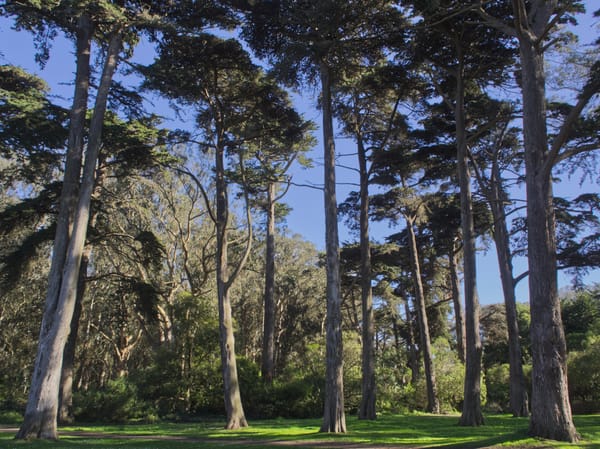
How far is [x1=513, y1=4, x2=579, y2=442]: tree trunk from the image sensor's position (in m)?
7.91

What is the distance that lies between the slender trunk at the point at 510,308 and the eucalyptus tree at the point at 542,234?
269 inches

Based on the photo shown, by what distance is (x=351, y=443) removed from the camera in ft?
31.0

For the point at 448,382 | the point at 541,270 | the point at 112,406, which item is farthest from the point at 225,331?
the point at 448,382

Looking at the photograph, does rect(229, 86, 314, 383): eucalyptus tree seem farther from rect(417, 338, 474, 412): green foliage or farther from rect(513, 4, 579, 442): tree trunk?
rect(417, 338, 474, 412): green foliage

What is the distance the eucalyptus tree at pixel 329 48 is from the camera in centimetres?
1170

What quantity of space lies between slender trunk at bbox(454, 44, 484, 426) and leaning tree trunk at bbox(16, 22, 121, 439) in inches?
412

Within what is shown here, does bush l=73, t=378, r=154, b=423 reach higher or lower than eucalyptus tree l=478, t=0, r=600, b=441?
lower

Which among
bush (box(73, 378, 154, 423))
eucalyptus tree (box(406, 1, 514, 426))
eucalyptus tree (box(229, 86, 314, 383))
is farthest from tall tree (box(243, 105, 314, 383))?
bush (box(73, 378, 154, 423))

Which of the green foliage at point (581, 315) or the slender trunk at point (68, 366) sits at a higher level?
the green foliage at point (581, 315)

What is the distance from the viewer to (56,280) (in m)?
12.5

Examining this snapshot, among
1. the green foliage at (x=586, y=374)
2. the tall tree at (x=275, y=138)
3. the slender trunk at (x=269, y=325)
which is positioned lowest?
the green foliage at (x=586, y=374)

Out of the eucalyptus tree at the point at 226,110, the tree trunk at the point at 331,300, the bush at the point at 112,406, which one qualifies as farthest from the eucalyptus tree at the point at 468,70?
the bush at the point at 112,406

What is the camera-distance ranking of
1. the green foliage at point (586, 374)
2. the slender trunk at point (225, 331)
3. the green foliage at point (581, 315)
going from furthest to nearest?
the green foliage at point (581, 315) < the green foliage at point (586, 374) < the slender trunk at point (225, 331)

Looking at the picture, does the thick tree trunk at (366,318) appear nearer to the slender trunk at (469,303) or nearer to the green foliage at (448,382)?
the slender trunk at (469,303)
